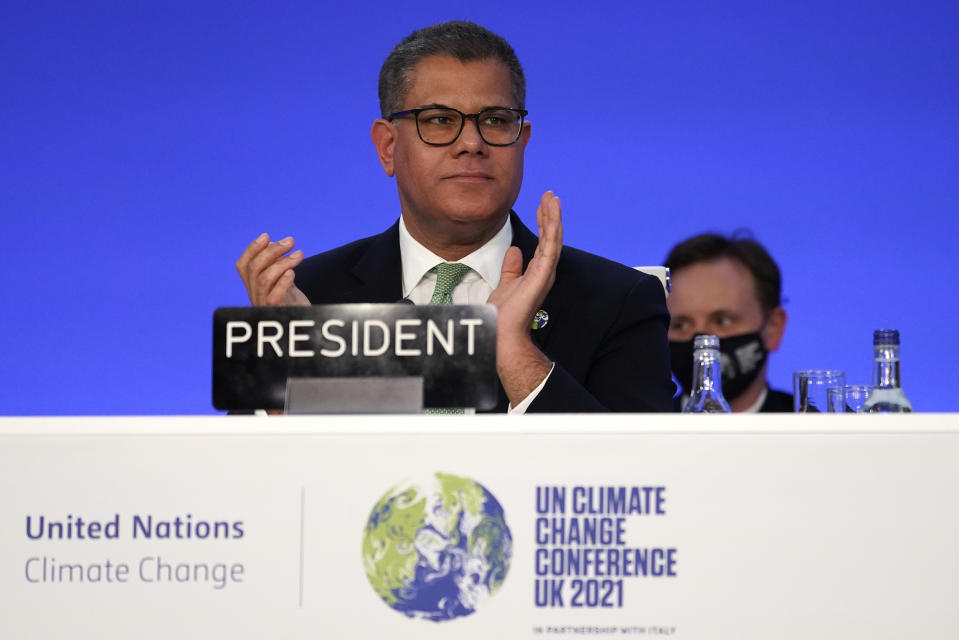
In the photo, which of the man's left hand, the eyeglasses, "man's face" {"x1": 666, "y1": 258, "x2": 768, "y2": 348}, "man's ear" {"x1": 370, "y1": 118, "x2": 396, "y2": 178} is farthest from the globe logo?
"man's face" {"x1": 666, "y1": 258, "x2": 768, "y2": 348}

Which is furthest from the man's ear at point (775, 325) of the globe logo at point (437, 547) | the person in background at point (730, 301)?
the globe logo at point (437, 547)

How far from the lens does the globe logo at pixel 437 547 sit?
36.3 inches

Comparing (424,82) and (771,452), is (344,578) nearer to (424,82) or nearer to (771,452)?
(771,452)

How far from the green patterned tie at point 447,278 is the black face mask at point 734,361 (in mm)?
1411

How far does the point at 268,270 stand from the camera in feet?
5.01

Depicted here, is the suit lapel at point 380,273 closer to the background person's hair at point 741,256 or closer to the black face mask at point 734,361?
the black face mask at point 734,361

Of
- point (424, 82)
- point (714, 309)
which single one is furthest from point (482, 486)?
point (714, 309)

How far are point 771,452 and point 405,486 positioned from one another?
31 cm

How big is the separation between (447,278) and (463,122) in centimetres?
28

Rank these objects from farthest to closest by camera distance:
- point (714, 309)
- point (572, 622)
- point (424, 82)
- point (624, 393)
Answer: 1. point (714, 309)
2. point (424, 82)
3. point (624, 393)
4. point (572, 622)

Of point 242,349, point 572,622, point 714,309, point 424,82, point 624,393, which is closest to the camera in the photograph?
point 572,622

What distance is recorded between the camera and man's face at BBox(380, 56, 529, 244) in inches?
73.0

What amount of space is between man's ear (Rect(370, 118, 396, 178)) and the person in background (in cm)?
150

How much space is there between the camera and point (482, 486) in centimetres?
93
